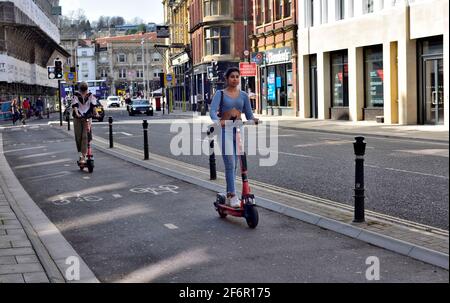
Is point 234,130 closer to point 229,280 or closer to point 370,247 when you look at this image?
point 370,247

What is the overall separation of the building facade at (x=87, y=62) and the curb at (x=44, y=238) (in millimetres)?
147918

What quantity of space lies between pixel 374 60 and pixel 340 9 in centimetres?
417

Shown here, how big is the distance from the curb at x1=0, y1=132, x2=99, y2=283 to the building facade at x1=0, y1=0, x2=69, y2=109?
4831 cm

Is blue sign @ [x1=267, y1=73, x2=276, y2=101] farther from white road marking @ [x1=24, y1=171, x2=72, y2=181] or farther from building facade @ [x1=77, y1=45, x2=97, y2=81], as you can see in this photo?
building facade @ [x1=77, y1=45, x2=97, y2=81]

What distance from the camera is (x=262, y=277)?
5.61 metres

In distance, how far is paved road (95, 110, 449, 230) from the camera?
356 inches

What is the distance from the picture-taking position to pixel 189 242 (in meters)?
7.14

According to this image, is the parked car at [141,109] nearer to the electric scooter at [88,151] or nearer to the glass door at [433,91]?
the glass door at [433,91]

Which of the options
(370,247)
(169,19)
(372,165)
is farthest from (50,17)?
(370,247)

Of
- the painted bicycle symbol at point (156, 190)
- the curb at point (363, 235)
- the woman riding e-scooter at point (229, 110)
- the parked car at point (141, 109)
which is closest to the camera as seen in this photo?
the curb at point (363, 235)

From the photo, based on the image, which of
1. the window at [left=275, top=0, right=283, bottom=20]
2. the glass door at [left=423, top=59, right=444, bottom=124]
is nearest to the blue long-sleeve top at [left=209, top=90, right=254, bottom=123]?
the glass door at [left=423, top=59, right=444, bottom=124]

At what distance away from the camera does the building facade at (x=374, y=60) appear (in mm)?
26234

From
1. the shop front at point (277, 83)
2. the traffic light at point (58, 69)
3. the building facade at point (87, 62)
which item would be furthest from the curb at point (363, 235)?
the building facade at point (87, 62)

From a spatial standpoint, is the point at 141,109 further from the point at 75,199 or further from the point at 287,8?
the point at 75,199
